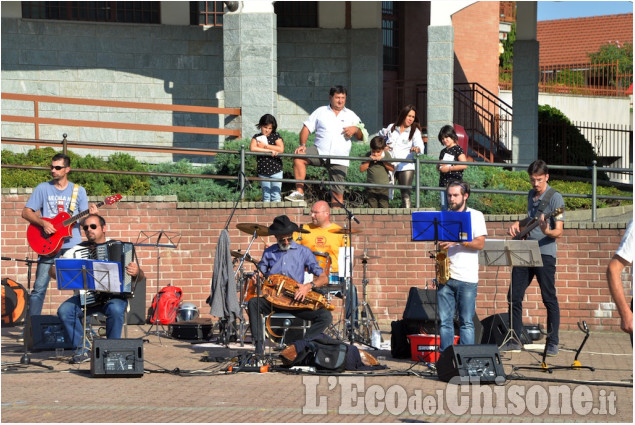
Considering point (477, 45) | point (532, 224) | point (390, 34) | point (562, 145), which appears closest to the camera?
point (532, 224)

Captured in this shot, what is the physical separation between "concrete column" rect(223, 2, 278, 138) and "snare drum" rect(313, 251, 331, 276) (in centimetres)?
728

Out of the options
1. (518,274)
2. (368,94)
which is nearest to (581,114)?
(368,94)

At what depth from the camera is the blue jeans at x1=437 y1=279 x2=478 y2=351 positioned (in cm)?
1232

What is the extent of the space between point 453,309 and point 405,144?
568 centimetres

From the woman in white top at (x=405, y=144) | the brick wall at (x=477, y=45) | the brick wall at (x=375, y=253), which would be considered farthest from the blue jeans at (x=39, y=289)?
the brick wall at (x=477, y=45)

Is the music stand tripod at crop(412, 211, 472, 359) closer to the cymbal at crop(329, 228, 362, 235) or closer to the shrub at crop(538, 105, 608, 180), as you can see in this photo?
the cymbal at crop(329, 228, 362, 235)

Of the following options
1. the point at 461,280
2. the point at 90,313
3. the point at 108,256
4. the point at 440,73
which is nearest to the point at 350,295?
the point at 461,280

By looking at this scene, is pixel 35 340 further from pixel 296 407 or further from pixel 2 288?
pixel 296 407

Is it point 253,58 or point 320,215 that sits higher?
point 253,58

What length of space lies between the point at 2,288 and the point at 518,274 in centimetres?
696

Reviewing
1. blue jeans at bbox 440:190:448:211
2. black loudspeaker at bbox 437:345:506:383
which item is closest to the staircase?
blue jeans at bbox 440:190:448:211

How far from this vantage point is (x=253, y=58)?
21.2m

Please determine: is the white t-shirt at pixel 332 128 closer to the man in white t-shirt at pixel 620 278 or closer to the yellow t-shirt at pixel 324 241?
the yellow t-shirt at pixel 324 241

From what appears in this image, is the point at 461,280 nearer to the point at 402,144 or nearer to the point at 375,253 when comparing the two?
the point at 375,253
